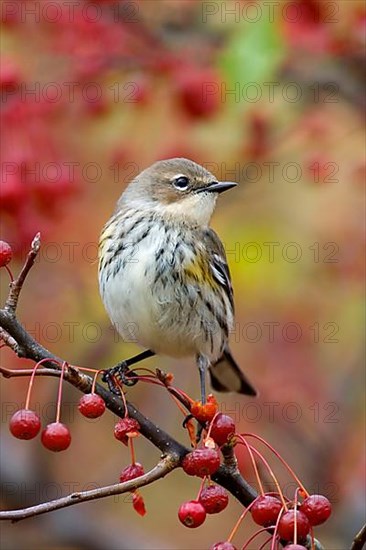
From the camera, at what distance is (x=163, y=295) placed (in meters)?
4.46

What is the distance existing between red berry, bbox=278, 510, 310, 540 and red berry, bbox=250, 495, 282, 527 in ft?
0.27

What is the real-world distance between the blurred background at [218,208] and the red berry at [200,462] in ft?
6.89

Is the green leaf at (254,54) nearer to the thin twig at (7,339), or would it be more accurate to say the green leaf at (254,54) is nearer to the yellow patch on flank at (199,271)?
the yellow patch on flank at (199,271)

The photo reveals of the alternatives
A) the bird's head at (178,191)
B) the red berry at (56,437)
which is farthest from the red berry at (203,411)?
the bird's head at (178,191)

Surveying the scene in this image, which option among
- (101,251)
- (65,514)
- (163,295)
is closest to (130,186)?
(101,251)

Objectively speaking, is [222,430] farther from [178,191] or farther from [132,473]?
[178,191]

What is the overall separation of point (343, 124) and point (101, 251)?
191 cm

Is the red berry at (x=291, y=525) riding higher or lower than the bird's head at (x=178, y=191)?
lower

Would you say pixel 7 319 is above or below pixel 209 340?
above

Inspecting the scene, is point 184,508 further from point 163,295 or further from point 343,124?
point 343,124

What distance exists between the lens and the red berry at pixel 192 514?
272 cm

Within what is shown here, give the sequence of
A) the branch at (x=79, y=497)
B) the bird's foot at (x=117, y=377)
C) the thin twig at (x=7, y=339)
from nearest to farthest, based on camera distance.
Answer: the branch at (x=79, y=497) < the thin twig at (x=7, y=339) < the bird's foot at (x=117, y=377)

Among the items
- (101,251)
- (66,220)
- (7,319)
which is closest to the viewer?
(7,319)

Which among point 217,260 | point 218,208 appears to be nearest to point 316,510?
point 217,260
